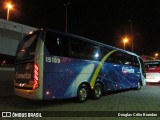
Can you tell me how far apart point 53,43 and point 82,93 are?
3.03m

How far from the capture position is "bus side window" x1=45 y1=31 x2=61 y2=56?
9.37 metres

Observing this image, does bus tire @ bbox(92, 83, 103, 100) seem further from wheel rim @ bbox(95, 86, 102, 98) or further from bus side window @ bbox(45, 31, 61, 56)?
bus side window @ bbox(45, 31, 61, 56)

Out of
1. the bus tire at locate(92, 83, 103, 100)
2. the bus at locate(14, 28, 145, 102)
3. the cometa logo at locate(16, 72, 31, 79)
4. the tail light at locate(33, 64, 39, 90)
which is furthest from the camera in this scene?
the bus tire at locate(92, 83, 103, 100)

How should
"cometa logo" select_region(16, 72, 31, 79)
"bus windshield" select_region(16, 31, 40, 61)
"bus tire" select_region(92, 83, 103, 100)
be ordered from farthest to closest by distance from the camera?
1. "bus tire" select_region(92, 83, 103, 100)
2. "bus windshield" select_region(16, 31, 40, 61)
3. "cometa logo" select_region(16, 72, 31, 79)

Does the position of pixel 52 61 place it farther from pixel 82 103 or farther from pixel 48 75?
pixel 82 103

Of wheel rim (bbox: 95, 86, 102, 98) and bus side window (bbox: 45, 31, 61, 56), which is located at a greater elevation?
bus side window (bbox: 45, 31, 61, 56)

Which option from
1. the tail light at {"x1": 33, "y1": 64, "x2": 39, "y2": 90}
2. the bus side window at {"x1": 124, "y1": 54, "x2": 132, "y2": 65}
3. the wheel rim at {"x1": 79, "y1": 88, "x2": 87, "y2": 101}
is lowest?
the wheel rim at {"x1": 79, "y1": 88, "x2": 87, "y2": 101}

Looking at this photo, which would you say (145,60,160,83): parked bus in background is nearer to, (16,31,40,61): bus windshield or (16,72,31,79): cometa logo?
(16,31,40,61): bus windshield

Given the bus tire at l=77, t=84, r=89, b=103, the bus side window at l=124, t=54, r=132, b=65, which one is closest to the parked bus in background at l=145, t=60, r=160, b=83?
the bus side window at l=124, t=54, r=132, b=65

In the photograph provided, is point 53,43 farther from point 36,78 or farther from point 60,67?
point 36,78

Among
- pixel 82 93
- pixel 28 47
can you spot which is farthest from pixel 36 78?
pixel 82 93

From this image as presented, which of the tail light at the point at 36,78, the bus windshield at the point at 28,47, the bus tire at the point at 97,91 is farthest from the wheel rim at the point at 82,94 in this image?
the bus windshield at the point at 28,47

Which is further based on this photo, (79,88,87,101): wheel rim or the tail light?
(79,88,87,101): wheel rim

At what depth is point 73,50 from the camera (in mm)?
10625
